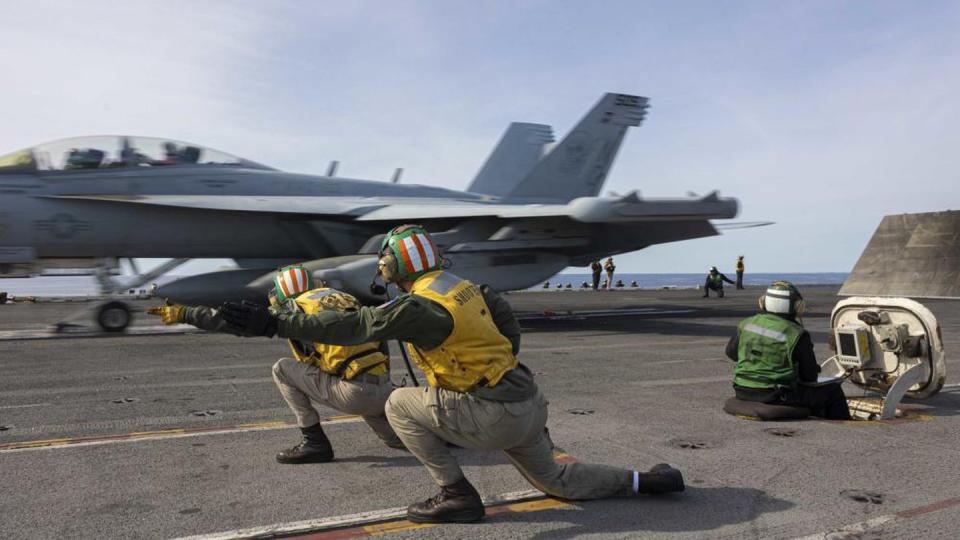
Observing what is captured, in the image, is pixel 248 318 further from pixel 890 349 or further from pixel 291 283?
pixel 890 349

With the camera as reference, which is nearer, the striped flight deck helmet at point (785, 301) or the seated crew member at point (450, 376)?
the seated crew member at point (450, 376)

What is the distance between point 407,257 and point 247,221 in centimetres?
1277

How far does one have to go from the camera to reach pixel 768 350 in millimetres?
5727

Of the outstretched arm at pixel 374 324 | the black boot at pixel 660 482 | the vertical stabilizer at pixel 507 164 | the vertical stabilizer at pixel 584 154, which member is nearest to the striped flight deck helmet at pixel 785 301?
the black boot at pixel 660 482

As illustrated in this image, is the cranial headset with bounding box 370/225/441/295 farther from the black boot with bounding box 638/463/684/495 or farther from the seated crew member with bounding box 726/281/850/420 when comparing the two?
the seated crew member with bounding box 726/281/850/420

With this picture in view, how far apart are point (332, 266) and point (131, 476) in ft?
31.6

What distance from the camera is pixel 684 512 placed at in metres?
3.69

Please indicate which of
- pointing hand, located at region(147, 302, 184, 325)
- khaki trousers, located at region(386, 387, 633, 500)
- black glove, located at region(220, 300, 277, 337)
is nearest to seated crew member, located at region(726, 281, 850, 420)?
khaki trousers, located at region(386, 387, 633, 500)

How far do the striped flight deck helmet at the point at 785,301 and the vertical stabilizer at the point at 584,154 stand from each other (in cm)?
1494

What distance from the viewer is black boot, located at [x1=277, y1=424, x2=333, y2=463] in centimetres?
458

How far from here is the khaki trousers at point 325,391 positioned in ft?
15.2

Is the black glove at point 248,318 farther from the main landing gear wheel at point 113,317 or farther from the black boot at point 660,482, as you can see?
the main landing gear wheel at point 113,317

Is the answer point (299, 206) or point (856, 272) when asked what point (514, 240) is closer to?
point (299, 206)

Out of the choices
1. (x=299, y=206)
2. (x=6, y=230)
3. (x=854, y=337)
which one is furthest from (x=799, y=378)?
(x=6, y=230)
